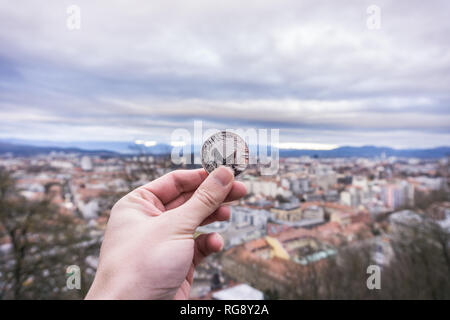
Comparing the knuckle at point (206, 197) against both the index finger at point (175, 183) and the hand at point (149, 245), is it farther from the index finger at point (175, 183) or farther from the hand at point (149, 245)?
the index finger at point (175, 183)

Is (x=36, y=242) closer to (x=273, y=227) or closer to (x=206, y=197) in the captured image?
(x=273, y=227)

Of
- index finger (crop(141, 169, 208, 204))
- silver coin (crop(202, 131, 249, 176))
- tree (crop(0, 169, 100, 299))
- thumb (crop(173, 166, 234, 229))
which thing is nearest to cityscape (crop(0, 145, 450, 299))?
tree (crop(0, 169, 100, 299))

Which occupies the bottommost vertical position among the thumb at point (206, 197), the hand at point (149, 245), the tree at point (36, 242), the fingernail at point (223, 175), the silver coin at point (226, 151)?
the tree at point (36, 242)

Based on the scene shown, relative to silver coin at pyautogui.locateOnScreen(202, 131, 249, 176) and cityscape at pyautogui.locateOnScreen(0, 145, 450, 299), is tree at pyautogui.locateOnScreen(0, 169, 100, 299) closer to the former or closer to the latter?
cityscape at pyautogui.locateOnScreen(0, 145, 450, 299)

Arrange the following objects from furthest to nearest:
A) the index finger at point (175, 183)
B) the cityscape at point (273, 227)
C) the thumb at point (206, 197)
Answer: the cityscape at point (273, 227)
the index finger at point (175, 183)
the thumb at point (206, 197)

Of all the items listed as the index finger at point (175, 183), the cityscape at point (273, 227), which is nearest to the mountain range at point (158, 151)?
the cityscape at point (273, 227)
